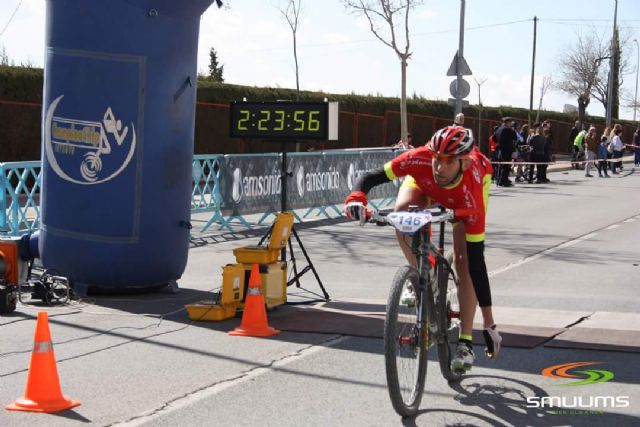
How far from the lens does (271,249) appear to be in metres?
10.0

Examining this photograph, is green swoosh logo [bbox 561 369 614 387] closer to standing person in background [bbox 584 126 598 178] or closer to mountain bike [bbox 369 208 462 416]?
mountain bike [bbox 369 208 462 416]

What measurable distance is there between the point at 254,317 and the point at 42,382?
278cm

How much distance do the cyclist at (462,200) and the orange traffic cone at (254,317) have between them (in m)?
2.12

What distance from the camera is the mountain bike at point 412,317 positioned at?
5824 millimetres

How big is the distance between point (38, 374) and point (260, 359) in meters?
1.98

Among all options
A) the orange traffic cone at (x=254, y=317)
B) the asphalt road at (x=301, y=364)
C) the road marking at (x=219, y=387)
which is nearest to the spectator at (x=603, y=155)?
the asphalt road at (x=301, y=364)

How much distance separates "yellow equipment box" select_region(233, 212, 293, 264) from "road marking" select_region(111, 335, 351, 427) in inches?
61.1

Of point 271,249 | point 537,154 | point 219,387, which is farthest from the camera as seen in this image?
point 537,154

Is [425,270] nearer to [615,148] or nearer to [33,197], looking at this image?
[33,197]

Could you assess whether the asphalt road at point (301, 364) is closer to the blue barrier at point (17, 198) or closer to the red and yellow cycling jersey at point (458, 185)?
the red and yellow cycling jersey at point (458, 185)

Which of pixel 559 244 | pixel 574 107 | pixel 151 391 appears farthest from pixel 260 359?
pixel 574 107

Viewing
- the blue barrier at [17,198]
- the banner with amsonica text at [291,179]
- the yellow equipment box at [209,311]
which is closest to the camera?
the yellow equipment box at [209,311]

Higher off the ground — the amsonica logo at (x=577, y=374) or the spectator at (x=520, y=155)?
the spectator at (x=520, y=155)

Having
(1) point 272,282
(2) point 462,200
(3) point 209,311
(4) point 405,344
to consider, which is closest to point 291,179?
(1) point 272,282
